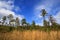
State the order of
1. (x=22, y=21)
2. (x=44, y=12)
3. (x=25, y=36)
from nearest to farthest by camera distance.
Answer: (x=25, y=36) < (x=44, y=12) < (x=22, y=21)

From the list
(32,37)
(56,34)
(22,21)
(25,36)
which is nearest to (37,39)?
(32,37)

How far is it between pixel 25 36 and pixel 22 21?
33218 mm

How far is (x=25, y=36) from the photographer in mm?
4352

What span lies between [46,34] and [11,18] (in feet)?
113

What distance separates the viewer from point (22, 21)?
37.5m

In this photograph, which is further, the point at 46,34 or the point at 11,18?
the point at 11,18

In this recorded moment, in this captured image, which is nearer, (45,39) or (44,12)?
(45,39)

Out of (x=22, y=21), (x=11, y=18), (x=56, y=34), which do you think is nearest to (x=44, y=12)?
(x=22, y=21)

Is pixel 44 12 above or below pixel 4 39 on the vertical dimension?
above

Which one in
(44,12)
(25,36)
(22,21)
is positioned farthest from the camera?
(22,21)

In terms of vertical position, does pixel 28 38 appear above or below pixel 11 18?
below

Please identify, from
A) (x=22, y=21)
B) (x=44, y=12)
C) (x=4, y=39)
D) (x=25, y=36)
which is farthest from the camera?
(x=22, y=21)

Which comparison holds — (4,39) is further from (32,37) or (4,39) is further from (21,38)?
(32,37)

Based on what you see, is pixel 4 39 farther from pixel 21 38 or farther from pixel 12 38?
pixel 21 38
